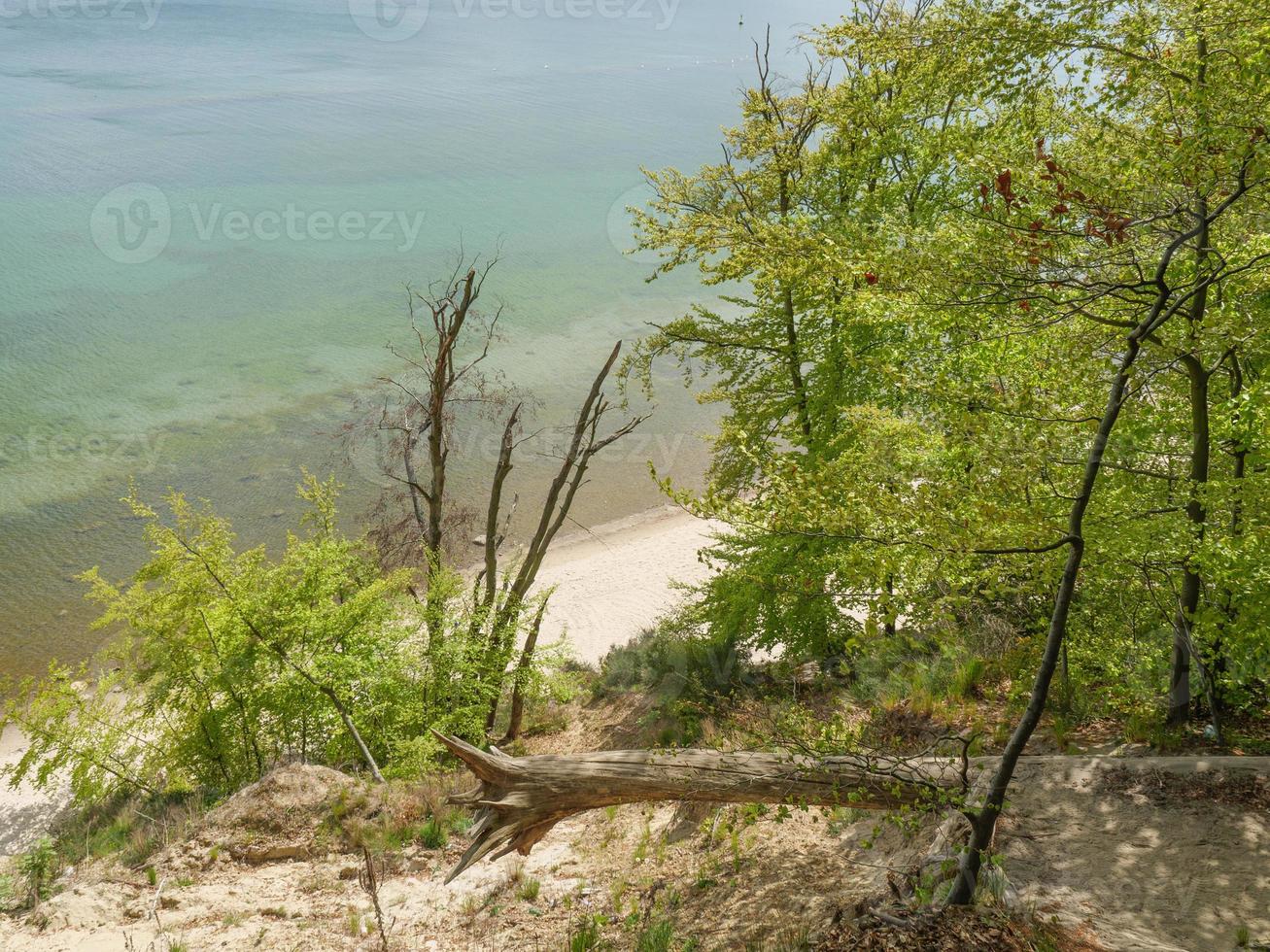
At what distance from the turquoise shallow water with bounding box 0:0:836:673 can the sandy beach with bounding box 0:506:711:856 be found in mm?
1626

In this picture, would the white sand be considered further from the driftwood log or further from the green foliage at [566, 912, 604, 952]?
the driftwood log

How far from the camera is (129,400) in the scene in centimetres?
3003

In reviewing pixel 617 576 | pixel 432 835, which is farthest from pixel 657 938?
pixel 617 576

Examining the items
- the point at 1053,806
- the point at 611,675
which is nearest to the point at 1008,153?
the point at 1053,806

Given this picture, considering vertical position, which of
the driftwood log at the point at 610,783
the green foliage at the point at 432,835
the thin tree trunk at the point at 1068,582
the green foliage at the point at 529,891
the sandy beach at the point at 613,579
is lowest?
the sandy beach at the point at 613,579

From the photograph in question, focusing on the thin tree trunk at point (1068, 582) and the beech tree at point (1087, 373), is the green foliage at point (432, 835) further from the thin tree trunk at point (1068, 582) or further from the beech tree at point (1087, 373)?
the thin tree trunk at point (1068, 582)

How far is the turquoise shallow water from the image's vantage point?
25.2 metres

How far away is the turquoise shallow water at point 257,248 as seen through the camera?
991 inches

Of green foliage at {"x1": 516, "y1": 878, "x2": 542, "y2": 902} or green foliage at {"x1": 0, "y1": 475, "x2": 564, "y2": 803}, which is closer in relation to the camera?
green foliage at {"x1": 516, "y1": 878, "x2": 542, "y2": 902}

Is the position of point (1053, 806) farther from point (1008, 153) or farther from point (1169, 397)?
point (1008, 153)

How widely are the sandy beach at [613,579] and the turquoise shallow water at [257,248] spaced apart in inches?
64.0

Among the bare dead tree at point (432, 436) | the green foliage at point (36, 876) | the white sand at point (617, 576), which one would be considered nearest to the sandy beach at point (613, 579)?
the white sand at point (617, 576)

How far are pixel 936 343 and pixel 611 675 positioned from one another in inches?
362

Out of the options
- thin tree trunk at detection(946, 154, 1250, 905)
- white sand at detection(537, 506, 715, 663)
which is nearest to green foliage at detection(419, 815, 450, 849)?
thin tree trunk at detection(946, 154, 1250, 905)
